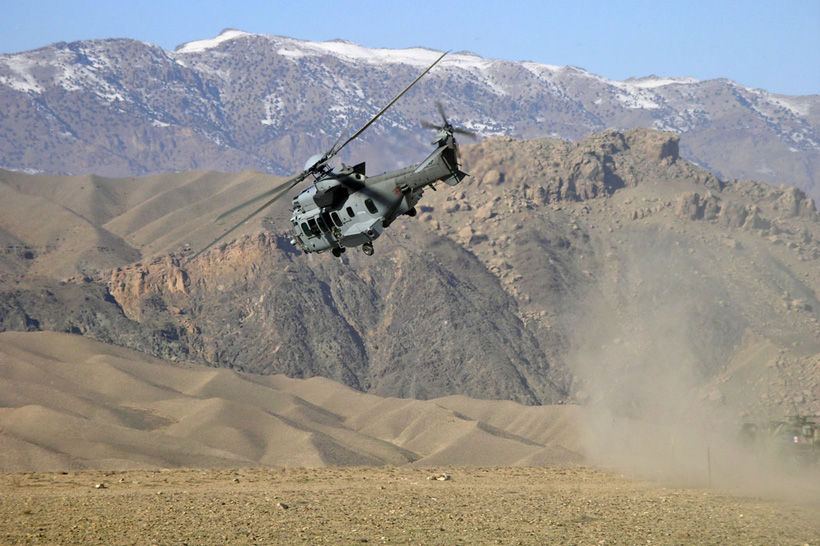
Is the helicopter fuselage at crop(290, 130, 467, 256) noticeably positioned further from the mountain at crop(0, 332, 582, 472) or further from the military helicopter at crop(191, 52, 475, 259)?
the mountain at crop(0, 332, 582, 472)

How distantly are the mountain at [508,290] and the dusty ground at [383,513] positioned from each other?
66.9 meters

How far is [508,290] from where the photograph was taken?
441 feet

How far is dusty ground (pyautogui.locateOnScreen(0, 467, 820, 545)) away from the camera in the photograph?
24062 mm

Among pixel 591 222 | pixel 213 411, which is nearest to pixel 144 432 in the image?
pixel 213 411

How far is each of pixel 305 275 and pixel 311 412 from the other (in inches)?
1935

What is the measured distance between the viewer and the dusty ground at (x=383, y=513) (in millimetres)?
24062

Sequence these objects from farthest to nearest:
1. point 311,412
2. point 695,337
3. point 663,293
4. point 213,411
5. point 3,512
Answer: point 663,293 < point 695,337 < point 311,412 < point 213,411 < point 3,512

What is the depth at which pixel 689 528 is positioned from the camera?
83.0 feet

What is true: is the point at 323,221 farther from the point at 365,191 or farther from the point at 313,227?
the point at 365,191

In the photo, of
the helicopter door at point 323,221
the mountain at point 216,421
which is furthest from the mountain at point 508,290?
the helicopter door at point 323,221

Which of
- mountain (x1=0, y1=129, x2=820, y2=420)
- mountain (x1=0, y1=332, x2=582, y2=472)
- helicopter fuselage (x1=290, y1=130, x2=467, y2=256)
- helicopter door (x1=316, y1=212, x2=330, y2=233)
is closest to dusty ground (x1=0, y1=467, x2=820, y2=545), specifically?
helicopter fuselage (x1=290, y1=130, x2=467, y2=256)

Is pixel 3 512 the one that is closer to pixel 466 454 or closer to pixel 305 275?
pixel 466 454

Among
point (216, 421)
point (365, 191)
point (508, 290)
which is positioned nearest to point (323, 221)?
point (365, 191)

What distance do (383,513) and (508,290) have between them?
108757mm
